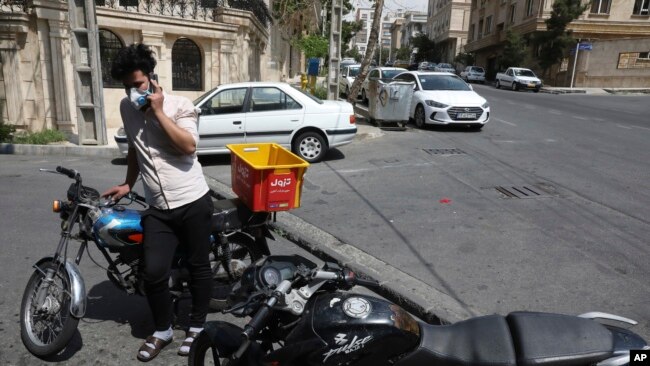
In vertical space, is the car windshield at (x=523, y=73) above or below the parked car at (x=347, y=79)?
above

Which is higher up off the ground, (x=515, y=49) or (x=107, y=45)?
(x=515, y=49)

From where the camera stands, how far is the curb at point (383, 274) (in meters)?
3.75

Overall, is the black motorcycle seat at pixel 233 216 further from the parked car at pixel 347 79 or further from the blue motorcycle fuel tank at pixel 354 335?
the parked car at pixel 347 79

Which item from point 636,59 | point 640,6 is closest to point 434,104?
point 636,59

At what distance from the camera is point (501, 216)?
19.6ft

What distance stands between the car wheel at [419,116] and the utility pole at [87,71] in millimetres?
8146

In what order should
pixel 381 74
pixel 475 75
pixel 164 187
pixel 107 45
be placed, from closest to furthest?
pixel 164 187 → pixel 107 45 → pixel 381 74 → pixel 475 75

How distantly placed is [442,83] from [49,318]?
1255 centimetres

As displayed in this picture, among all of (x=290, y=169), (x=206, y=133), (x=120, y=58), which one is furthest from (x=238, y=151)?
(x=206, y=133)

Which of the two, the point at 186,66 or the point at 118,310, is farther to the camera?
the point at 186,66

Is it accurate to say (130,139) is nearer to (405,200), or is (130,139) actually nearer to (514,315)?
(514,315)

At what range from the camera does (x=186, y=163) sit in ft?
9.99

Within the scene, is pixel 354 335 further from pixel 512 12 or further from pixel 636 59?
pixel 512 12

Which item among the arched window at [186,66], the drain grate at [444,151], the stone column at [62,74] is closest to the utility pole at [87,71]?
the stone column at [62,74]
